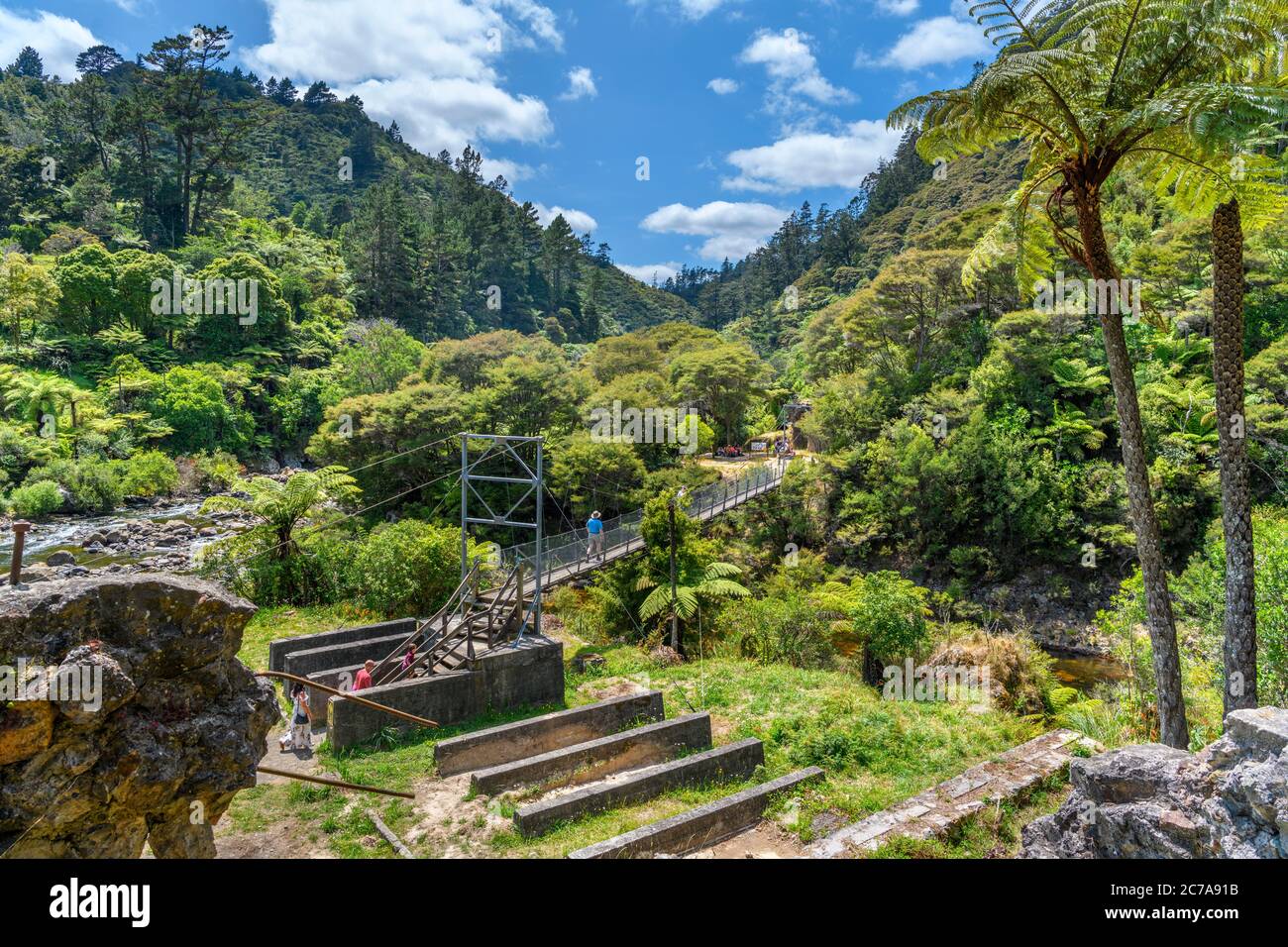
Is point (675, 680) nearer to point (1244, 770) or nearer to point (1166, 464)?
point (1244, 770)

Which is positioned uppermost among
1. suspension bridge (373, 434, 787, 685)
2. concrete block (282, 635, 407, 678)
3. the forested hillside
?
the forested hillside

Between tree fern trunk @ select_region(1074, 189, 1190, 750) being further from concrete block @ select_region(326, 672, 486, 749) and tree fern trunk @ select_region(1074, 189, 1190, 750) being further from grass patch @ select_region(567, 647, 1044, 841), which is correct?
concrete block @ select_region(326, 672, 486, 749)

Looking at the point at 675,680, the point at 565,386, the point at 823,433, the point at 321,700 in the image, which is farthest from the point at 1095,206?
the point at 565,386

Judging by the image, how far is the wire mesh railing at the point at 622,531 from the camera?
16641 mm

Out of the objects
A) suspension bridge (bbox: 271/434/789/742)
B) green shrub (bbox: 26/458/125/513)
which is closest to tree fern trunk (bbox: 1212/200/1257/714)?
suspension bridge (bbox: 271/434/789/742)

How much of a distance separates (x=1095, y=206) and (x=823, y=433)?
18958 mm

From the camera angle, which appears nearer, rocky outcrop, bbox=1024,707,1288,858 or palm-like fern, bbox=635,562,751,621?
rocky outcrop, bbox=1024,707,1288,858

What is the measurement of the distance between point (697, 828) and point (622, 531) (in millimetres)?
11655

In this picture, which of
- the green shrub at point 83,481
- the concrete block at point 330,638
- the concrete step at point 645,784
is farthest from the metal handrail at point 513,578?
the green shrub at point 83,481

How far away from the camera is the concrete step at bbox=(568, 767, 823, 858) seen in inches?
Answer: 250

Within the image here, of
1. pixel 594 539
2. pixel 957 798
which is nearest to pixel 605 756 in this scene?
pixel 957 798

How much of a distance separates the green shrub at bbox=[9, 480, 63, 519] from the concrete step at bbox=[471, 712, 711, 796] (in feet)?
84.2

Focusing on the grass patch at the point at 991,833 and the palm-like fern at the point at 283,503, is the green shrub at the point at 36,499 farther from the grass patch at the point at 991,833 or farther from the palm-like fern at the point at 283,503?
the grass patch at the point at 991,833

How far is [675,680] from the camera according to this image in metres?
12.2
